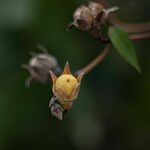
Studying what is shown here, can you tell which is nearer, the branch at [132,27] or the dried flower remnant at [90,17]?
the dried flower remnant at [90,17]

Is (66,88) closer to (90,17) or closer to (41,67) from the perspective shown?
(90,17)

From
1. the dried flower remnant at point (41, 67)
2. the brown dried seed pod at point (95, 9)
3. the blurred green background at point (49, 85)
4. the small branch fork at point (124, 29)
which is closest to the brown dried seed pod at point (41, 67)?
the dried flower remnant at point (41, 67)

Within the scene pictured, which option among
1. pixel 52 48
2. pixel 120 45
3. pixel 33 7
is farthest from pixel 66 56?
pixel 120 45

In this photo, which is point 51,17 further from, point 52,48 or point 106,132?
point 106,132

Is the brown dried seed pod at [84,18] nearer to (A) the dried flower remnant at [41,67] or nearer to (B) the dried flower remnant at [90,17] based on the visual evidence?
(B) the dried flower remnant at [90,17]

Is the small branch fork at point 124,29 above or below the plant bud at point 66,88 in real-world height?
above

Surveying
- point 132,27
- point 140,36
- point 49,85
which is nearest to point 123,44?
point 140,36
